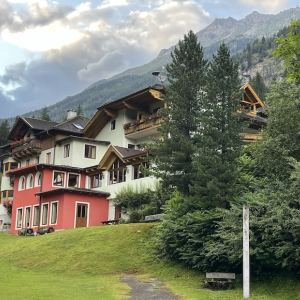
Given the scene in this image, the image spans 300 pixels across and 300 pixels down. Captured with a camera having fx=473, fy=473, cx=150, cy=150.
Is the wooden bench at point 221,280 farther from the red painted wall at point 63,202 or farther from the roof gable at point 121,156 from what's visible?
the red painted wall at point 63,202

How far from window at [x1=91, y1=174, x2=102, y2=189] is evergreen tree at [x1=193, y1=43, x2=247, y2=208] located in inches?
849

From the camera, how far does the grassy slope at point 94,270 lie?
14.8m

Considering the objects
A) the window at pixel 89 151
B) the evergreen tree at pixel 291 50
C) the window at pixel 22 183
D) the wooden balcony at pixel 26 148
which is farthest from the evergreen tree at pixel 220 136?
the wooden balcony at pixel 26 148

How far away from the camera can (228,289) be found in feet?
52.2

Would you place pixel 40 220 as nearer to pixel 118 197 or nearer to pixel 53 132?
pixel 118 197

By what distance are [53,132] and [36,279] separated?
33024 millimetres

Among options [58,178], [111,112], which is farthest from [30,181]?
[111,112]

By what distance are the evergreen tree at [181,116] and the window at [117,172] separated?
13129mm

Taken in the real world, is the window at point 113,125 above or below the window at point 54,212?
above

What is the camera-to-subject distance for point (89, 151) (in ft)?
159

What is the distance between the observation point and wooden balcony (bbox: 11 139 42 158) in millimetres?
52531

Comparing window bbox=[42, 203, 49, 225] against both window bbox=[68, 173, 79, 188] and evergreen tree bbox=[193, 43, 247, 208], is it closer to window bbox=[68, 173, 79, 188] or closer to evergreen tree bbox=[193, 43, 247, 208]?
window bbox=[68, 173, 79, 188]

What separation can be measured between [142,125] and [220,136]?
74.6 feet

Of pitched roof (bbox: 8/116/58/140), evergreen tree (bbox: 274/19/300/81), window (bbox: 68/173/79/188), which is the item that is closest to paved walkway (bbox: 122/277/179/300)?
evergreen tree (bbox: 274/19/300/81)
